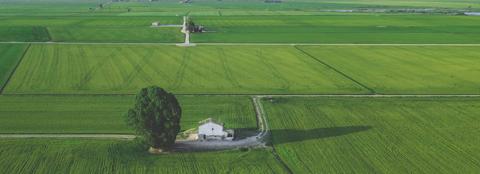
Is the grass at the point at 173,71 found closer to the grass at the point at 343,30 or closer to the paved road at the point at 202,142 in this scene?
the paved road at the point at 202,142

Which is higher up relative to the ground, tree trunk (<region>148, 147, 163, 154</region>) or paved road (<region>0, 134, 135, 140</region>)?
tree trunk (<region>148, 147, 163, 154</region>)

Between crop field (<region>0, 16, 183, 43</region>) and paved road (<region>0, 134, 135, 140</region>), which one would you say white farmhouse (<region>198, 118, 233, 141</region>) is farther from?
crop field (<region>0, 16, 183, 43</region>)

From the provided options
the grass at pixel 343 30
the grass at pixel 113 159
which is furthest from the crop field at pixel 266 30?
the grass at pixel 113 159

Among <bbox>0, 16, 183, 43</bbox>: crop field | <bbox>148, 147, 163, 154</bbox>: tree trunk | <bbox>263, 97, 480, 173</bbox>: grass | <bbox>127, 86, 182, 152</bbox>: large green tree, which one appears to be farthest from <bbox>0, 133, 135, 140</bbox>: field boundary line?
<bbox>0, 16, 183, 43</bbox>: crop field

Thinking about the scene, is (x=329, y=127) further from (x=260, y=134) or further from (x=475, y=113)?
(x=475, y=113)

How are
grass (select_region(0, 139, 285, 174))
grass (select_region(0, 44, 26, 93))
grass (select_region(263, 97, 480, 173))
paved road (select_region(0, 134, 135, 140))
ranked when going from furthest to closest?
grass (select_region(0, 44, 26, 93)), paved road (select_region(0, 134, 135, 140)), grass (select_region(263, 97, 480, 173)), grass (select_region(0, 139, 285, 174))

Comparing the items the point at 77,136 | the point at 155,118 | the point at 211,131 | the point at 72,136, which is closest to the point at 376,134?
the point at 211,131
